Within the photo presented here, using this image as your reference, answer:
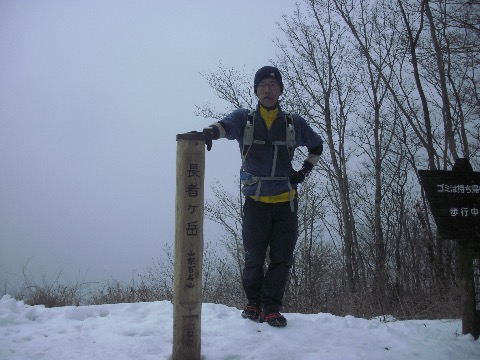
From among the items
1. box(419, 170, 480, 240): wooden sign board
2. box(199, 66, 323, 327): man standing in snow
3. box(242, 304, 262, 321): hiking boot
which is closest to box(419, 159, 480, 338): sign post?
box(419, 170, 480, 240): wooden sign board

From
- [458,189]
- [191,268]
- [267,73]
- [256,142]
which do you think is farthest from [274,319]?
[267,73]

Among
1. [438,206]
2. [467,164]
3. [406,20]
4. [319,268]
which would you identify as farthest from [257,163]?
[319,268]

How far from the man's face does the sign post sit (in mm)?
1320

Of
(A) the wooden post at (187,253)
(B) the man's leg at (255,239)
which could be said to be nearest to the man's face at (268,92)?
(B) the man's leg at (255,239)

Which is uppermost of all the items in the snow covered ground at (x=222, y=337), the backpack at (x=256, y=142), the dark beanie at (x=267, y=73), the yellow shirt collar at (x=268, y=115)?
the dark beanie at (x=267, y=73)

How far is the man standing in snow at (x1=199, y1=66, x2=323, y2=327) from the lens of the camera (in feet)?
9.66

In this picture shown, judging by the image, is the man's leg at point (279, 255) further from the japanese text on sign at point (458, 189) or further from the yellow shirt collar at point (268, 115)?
the japanese text on sign at point (458, 189)

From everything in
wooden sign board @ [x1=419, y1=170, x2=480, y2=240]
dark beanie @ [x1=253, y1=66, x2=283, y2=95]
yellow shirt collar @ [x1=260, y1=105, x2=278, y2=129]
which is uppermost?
dark beanie @ [x1=253, y1=66, x2=283, y2=95]

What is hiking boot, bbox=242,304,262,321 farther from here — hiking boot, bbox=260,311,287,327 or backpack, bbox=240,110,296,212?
backpack, bbox=240,110,296,212

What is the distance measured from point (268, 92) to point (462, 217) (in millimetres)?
1791

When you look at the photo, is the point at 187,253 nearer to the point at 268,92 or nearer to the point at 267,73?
the point at 268,92

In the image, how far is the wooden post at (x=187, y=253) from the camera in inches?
82.3

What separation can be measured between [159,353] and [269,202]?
1.35 metres

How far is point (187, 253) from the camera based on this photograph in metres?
2.10
